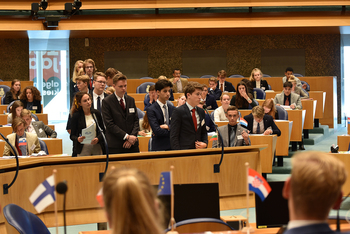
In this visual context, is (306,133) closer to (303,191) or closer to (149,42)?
(149,42)

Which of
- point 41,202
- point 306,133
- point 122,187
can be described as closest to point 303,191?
point 122,187

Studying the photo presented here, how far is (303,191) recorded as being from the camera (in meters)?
1.21

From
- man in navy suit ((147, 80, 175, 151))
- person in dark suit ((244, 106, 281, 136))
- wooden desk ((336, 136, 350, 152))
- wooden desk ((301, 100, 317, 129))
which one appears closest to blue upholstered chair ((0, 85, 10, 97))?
person in dark suit ((244, 106, 281, 136))

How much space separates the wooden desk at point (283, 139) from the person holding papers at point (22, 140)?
3.70 m

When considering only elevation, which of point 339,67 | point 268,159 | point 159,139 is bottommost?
point 268,159

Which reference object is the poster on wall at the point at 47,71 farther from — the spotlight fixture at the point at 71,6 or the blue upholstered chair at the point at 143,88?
the blue upholstered chair at the point at 143,88

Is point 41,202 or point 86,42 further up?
point 86,42

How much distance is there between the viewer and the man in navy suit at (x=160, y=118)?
458 centimetres

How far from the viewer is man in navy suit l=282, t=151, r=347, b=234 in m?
1.21

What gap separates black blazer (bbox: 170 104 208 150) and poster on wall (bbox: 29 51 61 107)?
410 inches

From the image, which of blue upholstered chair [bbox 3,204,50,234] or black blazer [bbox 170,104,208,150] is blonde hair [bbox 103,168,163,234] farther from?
black blazer [bbox 170,104,208,150]

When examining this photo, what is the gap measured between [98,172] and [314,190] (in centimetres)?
258

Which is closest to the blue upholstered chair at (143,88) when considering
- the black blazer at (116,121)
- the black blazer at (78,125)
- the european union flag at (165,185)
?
the black blazer at (116,121)

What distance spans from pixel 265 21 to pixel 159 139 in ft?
25.7
